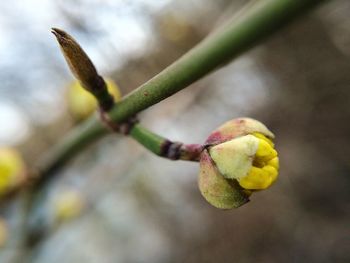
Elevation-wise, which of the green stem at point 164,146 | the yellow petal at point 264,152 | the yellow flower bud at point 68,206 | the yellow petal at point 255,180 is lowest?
the yellow petal at point 255,180

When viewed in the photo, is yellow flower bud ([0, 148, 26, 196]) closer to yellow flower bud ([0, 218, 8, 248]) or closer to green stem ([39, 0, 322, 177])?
yellow flower bud ([0, 218, 8, 248])

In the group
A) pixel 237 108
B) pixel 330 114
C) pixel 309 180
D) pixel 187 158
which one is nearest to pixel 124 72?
pixel 237 108

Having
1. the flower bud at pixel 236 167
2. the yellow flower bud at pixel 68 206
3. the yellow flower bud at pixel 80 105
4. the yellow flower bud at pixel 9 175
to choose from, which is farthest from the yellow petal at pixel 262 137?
the yellow flower bud at pixel 68 206

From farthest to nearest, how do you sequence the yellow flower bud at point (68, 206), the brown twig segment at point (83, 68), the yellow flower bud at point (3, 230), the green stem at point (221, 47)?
1. the yellow flower bud at point (68, 206)
2. the yellow flower bud at point (3, 230)
3. the brown twig segment at point (83, 68)
4. the green stem at point (221, 47)

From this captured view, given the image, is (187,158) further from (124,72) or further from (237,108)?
(237,108)

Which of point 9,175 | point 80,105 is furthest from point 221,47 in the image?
point 9,175

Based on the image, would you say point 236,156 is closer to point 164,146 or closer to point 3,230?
point 164,146

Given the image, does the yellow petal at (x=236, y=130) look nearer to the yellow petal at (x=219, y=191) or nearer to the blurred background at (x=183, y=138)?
the yellow petal at (x=219, y=191)
